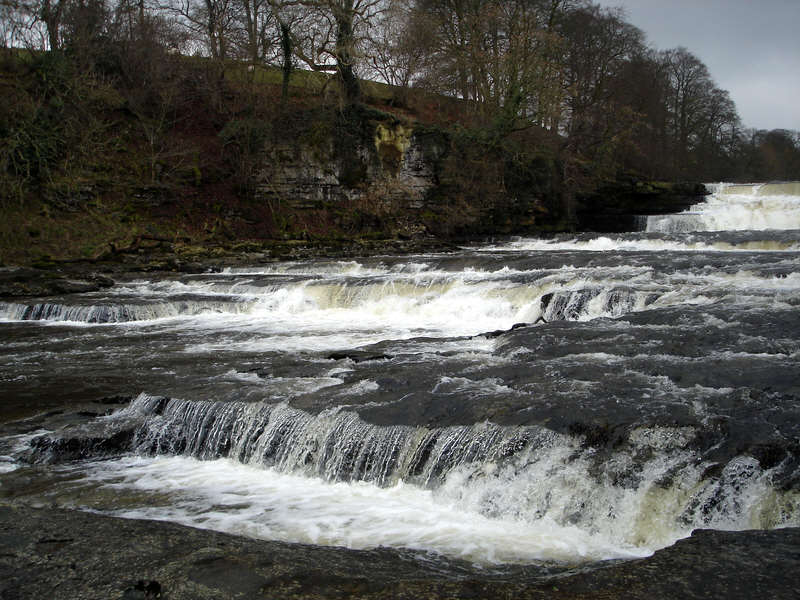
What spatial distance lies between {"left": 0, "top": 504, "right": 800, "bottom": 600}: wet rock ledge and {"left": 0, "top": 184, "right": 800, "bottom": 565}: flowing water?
34.5 inches

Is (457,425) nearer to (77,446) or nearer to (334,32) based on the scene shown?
(77,446)

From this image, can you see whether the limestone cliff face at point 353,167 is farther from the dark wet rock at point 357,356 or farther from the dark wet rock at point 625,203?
the dark wet rock at point 357,356

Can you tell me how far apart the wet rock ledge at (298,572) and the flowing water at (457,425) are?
88cm

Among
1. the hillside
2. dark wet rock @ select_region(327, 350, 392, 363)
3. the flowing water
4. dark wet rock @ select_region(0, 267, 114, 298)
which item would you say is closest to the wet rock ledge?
the flowing water

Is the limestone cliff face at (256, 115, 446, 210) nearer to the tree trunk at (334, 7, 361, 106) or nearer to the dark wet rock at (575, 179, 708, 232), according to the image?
the tree trunk at (334, 7, 361, 106)

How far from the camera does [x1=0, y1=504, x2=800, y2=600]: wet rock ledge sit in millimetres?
3223

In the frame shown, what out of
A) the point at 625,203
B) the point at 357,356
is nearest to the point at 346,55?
the point at 625,203

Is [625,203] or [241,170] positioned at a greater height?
[241,170]

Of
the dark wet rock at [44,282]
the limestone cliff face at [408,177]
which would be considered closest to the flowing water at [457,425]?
the dark wet rock at [44,282]

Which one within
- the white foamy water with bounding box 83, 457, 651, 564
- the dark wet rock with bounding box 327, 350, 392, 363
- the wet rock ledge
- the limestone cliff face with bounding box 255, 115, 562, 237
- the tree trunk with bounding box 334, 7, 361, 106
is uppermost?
the tree trunk with bounding box 334, 7, 361, 106

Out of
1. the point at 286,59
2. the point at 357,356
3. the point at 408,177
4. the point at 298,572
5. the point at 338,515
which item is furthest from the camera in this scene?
the point at 408,177

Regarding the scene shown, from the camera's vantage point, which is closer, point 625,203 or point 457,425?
point 457,425

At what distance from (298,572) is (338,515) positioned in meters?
1.96

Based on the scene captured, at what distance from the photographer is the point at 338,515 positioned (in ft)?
17.8
